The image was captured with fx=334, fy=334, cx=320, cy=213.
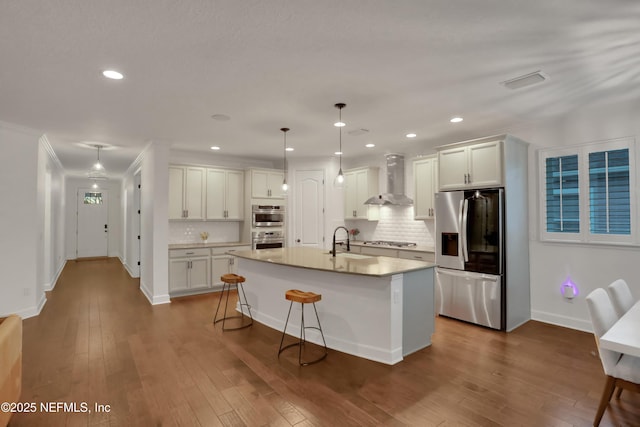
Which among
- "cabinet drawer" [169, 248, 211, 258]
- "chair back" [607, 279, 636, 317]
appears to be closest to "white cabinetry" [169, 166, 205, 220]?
"cabinet drawer" [169, 248, 211, 258]

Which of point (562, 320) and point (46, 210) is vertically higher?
point (46, 210)

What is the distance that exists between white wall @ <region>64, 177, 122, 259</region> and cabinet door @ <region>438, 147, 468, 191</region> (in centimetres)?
1041

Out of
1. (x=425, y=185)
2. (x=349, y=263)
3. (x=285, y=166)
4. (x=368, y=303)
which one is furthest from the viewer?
(x=285, y=166)

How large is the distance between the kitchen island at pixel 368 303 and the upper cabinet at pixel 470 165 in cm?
153

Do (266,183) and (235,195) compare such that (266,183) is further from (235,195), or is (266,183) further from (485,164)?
(485,164)

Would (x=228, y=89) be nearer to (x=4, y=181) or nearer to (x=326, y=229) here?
(x=4, y=181)

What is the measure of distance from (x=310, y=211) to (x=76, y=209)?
28.2ft

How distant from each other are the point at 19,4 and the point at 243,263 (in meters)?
3.66

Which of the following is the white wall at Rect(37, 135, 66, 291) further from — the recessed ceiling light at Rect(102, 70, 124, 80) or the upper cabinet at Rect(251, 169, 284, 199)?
the upper cabinet at Rect(251, 169, 284, 199)

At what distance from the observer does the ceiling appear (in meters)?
2.08

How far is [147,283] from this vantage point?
6141mm

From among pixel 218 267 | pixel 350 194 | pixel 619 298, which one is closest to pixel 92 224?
pixel 218 267

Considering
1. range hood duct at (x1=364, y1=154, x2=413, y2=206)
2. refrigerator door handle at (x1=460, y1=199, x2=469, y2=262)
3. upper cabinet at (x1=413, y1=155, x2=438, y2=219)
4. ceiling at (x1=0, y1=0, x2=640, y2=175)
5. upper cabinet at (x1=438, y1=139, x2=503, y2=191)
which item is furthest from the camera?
range hood duct at (x1=364, y1=154, x2=413, y2=206)

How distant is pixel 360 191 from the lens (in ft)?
22.1
